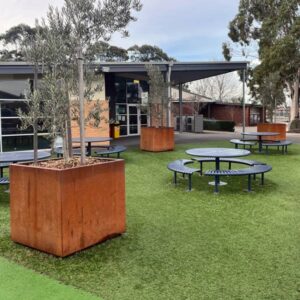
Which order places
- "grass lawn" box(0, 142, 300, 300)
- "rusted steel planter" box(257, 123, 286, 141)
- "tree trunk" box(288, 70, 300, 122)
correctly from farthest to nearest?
"tree trunk" box(288, 70, 300, 122) < "rusted steel planter" box(257, 123, 286, 141) < "grass lawn" box(0, 142, 300, 300)

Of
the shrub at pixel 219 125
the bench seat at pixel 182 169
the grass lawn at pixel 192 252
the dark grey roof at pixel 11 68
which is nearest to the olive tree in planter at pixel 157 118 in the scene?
the dark grey roof at pixel 11 68

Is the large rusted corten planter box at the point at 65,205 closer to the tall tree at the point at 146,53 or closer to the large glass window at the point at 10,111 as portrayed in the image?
the large glass window at the point at 10,111

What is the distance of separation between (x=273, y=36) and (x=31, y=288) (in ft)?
89.9

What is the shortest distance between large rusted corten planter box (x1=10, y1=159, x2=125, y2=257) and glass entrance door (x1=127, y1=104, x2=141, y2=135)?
18.3m

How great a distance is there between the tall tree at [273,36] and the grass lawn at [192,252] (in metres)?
16.9

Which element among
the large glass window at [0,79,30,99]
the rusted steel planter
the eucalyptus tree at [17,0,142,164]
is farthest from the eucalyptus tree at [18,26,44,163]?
the rusted steel planter

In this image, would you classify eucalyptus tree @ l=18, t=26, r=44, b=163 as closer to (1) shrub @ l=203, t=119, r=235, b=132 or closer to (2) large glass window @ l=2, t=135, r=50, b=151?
(2) large glass window @ l=2, t=135, r=50, b=151

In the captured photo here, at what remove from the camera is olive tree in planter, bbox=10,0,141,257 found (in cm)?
398

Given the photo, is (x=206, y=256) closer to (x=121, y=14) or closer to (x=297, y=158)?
(x=121, y=14)

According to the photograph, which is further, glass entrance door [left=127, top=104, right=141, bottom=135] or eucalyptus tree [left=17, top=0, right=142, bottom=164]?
glass entrance door [left=127, top=104, right=141, bottom=135]

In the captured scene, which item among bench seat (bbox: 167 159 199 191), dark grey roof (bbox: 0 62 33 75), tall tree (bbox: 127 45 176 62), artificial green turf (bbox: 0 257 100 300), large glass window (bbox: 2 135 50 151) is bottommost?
artificial green turf (bbox: 0 257 100 300)

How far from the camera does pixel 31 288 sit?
10.9ft

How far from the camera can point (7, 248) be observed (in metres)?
4.31

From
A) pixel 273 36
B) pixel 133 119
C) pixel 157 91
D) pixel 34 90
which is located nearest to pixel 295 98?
pixel 273 36
